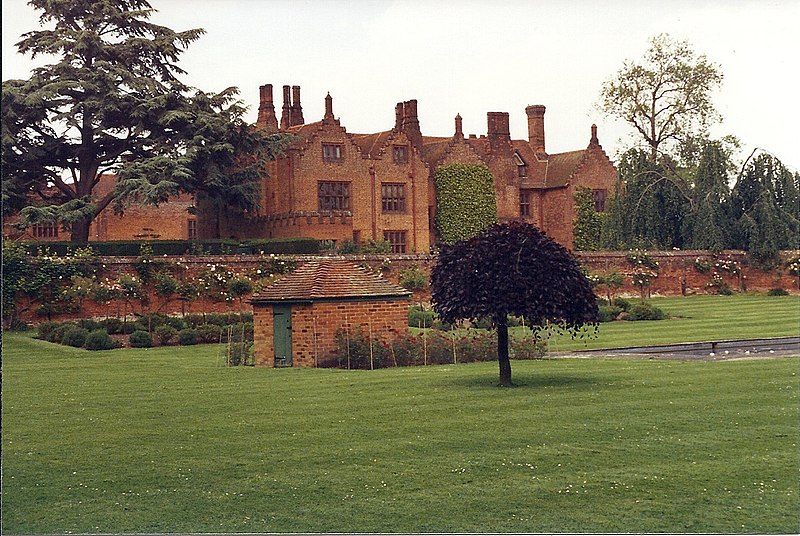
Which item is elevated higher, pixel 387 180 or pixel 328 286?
pixel 387 180

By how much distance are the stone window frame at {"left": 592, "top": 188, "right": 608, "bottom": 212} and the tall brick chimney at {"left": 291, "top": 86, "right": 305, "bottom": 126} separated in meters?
15.9

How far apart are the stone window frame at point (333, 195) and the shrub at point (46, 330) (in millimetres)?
19898

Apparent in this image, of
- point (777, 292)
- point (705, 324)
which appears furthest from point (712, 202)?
point (705, 324)

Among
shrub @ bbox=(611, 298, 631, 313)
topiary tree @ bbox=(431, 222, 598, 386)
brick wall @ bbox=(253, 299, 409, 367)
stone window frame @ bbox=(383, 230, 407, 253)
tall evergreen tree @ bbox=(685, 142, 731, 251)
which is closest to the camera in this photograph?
topiary tree @ bbox=(431, 222, 598, 386)

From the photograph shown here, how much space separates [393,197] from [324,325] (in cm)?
3330

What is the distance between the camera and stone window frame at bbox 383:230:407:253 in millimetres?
57875

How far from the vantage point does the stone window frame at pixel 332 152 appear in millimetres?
55844

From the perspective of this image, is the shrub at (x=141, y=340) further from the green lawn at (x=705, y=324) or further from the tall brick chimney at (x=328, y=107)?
the tall brick chimney at (x=328, y=107)

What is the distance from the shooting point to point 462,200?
6078cm

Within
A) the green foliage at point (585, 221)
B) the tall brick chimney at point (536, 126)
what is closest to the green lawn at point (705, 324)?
the green foliage at point (585, 221)

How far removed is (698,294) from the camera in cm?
5194

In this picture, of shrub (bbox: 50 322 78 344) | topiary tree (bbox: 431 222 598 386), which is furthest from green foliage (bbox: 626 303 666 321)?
topiary tree (bbox: 431 222 598 386)

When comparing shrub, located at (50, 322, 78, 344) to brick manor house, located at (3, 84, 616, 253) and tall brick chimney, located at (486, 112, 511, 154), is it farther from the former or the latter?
tall brick chimney, located at (486, 112, 511, 154)

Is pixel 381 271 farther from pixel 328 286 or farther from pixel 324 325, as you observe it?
pixel 324 325
